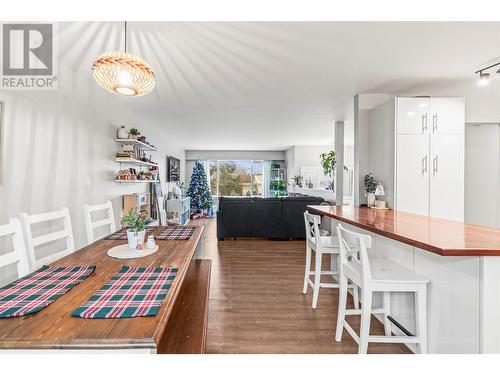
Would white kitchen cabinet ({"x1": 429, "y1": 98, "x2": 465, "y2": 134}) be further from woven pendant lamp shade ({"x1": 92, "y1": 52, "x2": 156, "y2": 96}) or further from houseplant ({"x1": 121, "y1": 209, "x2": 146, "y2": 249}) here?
houseplant ({"x1": 121, "y1": 209, "x2": 146, "y2": 249})

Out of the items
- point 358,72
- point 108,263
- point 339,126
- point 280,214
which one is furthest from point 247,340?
point 339,126

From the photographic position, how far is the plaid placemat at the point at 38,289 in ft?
2.86

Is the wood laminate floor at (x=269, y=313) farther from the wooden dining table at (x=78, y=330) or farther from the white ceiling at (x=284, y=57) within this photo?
the white ceiling at (x=284, y=57)

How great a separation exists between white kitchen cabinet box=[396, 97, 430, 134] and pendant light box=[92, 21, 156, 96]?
9.65ft

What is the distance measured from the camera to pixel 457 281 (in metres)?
1.36

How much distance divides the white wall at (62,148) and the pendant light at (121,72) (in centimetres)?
106

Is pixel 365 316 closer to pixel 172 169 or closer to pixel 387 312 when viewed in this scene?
pixel 387 312

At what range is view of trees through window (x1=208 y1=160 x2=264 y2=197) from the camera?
30.7 ft

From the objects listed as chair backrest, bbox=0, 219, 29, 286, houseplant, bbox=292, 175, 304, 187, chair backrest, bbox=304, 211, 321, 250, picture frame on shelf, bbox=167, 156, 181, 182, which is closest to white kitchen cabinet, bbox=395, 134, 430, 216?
chair backrest, bbox=304, 211, 321, 250

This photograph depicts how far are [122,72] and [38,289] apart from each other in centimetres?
122

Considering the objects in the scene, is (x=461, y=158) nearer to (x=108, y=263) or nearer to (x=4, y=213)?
(x=108, y=263)

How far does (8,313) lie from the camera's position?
0.84m

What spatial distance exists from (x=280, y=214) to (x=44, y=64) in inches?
160
